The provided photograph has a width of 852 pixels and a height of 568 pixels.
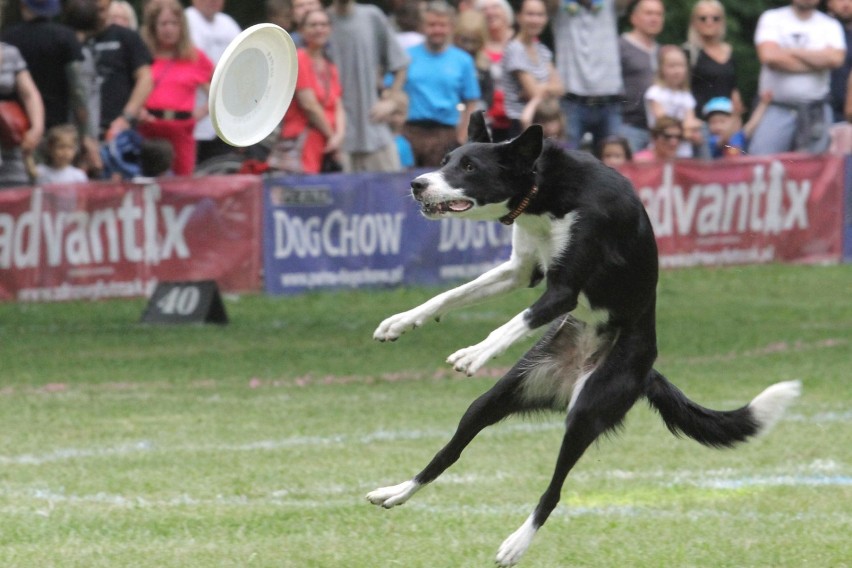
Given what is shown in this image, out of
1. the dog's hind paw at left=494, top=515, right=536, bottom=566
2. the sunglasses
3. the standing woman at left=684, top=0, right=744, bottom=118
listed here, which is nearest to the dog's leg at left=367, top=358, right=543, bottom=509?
the dog's hind paw at left=494, top=515, right=536, bottom=566

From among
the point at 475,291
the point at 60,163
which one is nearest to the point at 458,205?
the point at 475,291

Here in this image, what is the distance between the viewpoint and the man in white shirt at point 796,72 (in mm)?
16000

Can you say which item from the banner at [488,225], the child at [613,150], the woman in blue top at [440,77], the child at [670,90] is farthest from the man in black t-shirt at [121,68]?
the child at [670,90]

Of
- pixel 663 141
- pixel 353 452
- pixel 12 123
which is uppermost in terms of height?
pixel 12 123

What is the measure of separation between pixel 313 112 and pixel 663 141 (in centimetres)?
387

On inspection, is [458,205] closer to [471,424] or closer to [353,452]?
[471,424]

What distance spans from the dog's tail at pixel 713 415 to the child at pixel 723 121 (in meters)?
9.81

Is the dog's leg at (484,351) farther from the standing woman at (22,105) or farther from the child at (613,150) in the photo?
the child at (613,150)

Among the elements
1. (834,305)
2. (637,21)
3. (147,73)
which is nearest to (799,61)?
(637,21)

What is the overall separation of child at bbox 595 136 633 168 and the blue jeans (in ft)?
0.52

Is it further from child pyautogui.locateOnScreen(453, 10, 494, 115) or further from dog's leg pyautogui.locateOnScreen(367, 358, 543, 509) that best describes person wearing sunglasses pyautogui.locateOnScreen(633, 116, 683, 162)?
dog's leg pyautogui.locateOnScreen(367, 358, 543, 509)

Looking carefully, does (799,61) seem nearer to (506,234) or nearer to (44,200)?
(506,234)

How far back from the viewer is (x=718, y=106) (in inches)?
634

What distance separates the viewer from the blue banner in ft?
46.1
